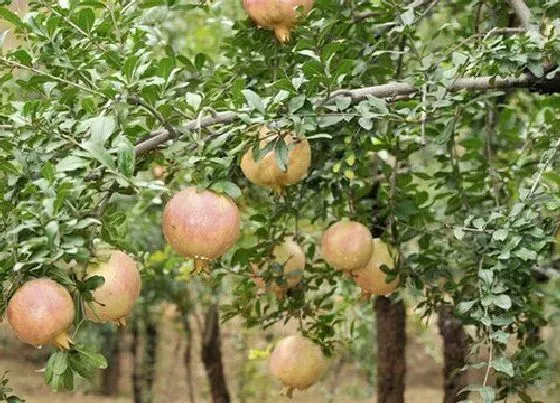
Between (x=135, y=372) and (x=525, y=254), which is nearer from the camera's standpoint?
(x=525, y=254)

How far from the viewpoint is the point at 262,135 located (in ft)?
5.36

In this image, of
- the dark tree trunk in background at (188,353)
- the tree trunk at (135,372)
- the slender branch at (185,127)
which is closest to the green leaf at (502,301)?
the slender branch at (185,127)

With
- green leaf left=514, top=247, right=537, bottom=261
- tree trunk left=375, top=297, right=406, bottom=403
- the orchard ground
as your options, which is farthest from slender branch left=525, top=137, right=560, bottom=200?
the orchard ground

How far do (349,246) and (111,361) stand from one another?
16.4ft

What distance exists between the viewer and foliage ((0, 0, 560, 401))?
136cm

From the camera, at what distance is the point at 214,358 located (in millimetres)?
4551

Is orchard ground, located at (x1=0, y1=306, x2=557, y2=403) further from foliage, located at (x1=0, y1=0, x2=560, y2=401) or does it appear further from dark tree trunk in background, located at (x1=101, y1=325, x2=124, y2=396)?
foliage, located at (x1=0, y1=0, x2=560, y2=401)

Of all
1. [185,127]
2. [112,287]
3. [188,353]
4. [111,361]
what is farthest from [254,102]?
[111,361]

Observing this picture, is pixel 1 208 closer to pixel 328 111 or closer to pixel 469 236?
pixel 328 111

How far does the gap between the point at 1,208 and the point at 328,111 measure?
62 cm

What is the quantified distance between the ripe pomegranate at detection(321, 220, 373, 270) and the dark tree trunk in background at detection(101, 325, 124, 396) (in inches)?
172

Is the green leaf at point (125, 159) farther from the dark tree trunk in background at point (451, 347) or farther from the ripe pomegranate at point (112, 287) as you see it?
the dark tree trunk in background at point (451, 347)

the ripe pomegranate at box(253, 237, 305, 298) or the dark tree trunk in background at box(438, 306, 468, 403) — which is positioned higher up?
the ripe pomegranate at box(253, 237, 305, 298)

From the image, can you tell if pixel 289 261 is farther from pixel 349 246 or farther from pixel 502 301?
pixel 502 301
